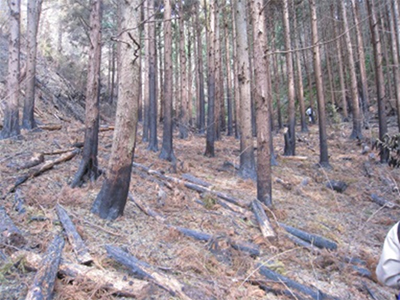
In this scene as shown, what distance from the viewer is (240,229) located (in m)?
5.45

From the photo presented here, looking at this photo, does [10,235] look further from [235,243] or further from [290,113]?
[290,113]

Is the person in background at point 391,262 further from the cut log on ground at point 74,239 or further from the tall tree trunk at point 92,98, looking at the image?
the tall tree trunk at point 92,98

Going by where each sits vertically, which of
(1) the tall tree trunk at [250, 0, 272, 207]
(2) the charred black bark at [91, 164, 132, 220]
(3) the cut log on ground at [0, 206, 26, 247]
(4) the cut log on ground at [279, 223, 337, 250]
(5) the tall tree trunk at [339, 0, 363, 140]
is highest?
(5) the tall tree trunk at [339, 0, 363, 140]

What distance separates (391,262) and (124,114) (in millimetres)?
4039

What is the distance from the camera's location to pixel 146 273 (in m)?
3.39

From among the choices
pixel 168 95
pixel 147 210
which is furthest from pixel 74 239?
pixel 168 95

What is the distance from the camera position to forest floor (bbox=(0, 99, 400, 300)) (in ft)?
11.6

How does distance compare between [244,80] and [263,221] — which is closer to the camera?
[263,221]

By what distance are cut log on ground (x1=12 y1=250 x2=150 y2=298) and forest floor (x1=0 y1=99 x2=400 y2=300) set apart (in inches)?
1.9

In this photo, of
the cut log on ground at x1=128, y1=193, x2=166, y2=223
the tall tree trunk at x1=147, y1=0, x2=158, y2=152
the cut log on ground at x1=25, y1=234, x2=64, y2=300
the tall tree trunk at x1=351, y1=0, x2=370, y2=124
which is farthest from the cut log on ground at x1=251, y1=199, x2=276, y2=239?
the tall tree trunk at x1=351, y1=0, x2=370, y2=124

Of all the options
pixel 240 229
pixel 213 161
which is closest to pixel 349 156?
pixel 213 161

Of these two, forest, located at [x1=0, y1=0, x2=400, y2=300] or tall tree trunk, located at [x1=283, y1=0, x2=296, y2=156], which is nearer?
forest, located at [x1=0, y1=0, x2=400, y2=300]

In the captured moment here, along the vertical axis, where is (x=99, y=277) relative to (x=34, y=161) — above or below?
below

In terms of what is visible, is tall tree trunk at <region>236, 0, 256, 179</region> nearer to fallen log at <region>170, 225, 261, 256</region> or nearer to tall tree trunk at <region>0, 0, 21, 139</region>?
fallen log at <region>170, 225, 261, 256</region>
